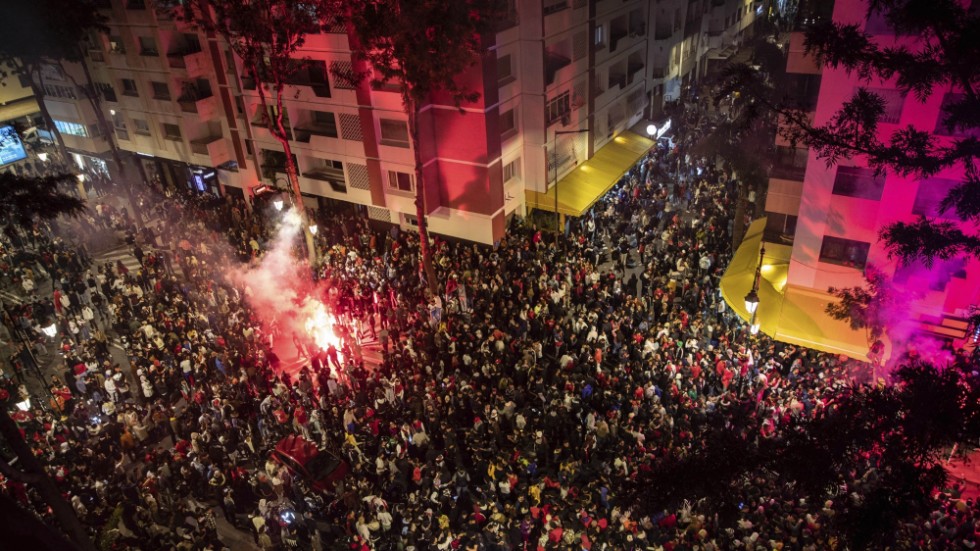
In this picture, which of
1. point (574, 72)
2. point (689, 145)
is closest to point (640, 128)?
point (689, 145)

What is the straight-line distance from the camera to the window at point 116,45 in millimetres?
30566

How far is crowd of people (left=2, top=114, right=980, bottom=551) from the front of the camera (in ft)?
43.5

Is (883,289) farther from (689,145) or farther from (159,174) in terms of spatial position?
(159,174)

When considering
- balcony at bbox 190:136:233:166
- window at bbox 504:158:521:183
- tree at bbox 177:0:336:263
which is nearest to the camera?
tree at bbox 177:0:336:263

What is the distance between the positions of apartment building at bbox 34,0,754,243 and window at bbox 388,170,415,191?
0.07 m

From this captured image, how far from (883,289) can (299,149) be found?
22295 millimetres

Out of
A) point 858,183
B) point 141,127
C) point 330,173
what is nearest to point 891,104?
point 858,183

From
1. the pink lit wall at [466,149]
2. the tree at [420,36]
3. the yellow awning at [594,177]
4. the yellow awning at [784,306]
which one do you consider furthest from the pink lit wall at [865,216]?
the pink lit wall at [466,149]

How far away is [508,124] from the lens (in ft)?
81.5

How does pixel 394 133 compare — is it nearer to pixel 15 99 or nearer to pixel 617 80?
pixel 617 80

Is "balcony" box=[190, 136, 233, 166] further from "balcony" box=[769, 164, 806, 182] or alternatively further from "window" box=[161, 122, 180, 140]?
"balcony" box=[769, 164, 806, 182]

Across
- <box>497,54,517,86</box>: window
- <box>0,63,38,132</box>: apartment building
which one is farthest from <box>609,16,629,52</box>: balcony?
<box>0,63,38,132</box>: apartment building

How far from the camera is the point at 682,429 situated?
15.2 m

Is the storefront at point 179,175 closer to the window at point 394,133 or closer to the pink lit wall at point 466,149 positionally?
the window at point 394,133
